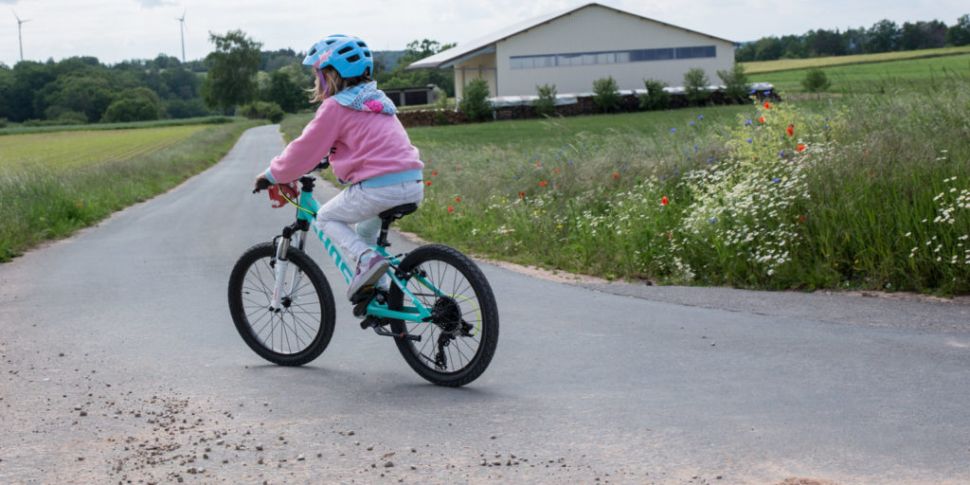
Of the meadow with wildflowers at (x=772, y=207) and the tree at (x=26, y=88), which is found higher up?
the tree at (x=26, y=88)

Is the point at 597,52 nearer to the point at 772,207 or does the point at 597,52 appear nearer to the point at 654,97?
the point at 654,97

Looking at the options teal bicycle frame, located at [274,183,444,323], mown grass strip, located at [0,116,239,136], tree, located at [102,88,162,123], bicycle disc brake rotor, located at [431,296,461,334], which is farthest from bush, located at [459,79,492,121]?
tree, located at [102,88,162,123]

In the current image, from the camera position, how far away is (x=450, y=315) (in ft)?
18.7

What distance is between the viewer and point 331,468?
4.43 meters

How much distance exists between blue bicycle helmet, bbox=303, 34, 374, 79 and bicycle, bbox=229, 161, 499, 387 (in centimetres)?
72

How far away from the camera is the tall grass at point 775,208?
9.04 meters

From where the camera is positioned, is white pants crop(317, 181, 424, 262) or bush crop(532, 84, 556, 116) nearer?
white pants crop(317, 181, 424, 262)

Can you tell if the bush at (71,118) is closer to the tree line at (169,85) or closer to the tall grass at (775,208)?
the tree line at (169,85)

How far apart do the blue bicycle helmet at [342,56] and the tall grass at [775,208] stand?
191 inches

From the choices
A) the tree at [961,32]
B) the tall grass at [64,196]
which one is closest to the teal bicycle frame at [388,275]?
the tall grass at [64,196]

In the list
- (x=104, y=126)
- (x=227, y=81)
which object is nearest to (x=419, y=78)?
(x=104, y=126)

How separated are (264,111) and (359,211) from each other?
132m

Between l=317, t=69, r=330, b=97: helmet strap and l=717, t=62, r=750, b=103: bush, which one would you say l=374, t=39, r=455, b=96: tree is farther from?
l=317, t=69, r=330, b=97: helmet strap

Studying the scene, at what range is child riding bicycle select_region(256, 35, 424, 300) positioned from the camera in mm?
5785
